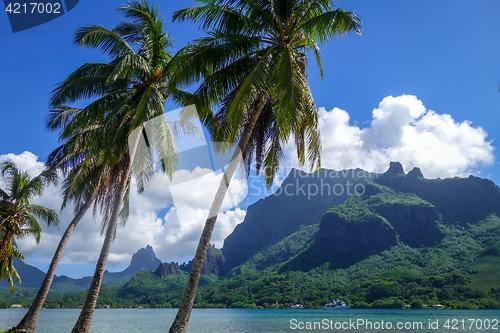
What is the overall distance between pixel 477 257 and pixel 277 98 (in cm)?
9502

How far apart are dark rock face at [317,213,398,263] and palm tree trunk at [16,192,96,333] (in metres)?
103

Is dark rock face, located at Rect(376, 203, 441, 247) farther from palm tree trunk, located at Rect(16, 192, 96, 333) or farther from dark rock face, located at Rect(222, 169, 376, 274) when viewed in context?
palm tree trunk, located at Rect(16, 192, 96, 333)

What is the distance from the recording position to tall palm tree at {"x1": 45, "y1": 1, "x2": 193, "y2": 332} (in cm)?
916

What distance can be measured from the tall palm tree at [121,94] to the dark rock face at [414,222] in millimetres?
113563

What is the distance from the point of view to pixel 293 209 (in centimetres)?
16150

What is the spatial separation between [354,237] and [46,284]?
109822 mm

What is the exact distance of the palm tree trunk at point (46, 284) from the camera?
10711 mm

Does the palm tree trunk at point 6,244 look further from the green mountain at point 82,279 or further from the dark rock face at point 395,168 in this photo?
the dark rock face at point 395,168

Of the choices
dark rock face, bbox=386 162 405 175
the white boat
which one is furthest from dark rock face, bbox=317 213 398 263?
dark rock face, bbox=386 162 405 175

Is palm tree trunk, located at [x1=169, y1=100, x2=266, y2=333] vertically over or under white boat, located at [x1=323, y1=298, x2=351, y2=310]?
over

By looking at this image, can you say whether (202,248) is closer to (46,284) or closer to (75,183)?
(75,183)

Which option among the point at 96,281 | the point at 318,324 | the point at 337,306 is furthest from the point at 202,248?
the point at 337,306

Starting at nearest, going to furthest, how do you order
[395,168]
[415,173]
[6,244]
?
1. [6,244]
2. [415,173]
3. [395,168]

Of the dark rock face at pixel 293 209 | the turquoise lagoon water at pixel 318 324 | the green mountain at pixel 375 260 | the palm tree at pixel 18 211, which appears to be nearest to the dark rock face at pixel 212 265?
the green mountain at pixel 375 260
